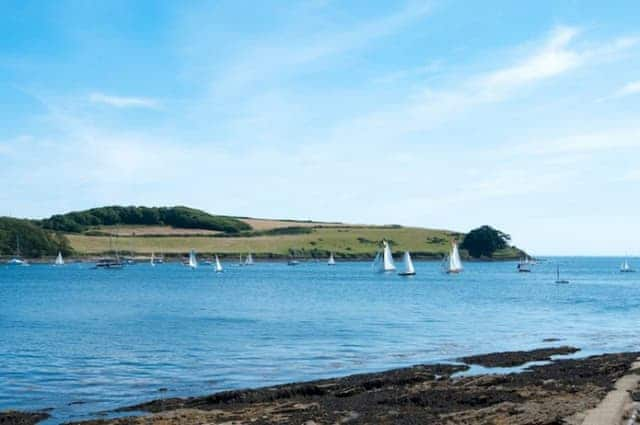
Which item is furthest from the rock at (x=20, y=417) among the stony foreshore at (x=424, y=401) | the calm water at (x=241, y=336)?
the calm water at (x=241, y=336)

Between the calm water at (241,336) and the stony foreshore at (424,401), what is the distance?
2.95m

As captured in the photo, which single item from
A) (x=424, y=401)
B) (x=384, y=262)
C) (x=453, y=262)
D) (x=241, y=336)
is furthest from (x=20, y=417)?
(x=453, y=262)

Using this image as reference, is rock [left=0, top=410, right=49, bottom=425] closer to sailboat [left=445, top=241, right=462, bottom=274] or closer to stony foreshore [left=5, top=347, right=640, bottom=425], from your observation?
stony foreshore [left=5, top=347, right=640, bottom=425]

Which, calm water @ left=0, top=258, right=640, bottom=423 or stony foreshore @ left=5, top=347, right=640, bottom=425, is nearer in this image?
stony foreshore @ left=5, top=347, right=640, bottom=425

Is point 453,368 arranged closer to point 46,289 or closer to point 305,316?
point 305,316

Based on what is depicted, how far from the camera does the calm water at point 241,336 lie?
108 ft

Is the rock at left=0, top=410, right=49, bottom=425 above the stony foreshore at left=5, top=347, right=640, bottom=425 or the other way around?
the other way around

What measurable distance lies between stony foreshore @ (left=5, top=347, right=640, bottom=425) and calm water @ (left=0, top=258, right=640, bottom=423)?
9.68 ft

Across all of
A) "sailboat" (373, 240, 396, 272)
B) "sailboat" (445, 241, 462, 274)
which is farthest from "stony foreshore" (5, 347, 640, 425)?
"sailboat" (445, 241, 462, 274)

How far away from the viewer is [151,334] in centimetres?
5184

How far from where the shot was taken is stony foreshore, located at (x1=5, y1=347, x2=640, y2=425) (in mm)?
21844

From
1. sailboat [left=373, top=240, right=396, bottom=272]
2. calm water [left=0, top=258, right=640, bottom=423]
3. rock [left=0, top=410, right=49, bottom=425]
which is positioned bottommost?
rock [left=0, top=410, right=49, bottom=425]

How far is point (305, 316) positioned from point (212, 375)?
103 ft

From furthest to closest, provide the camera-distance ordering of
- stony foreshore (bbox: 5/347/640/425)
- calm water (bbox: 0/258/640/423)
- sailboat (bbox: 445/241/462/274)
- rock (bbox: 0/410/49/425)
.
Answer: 1. sailboat (bbox: 445/241/462/274)
2. calm water (bbox: 0/258/640/423)
3. rock (bbox: 0/410/49/425)
4. stony foreshore (bbox: 5/347/640/425)
